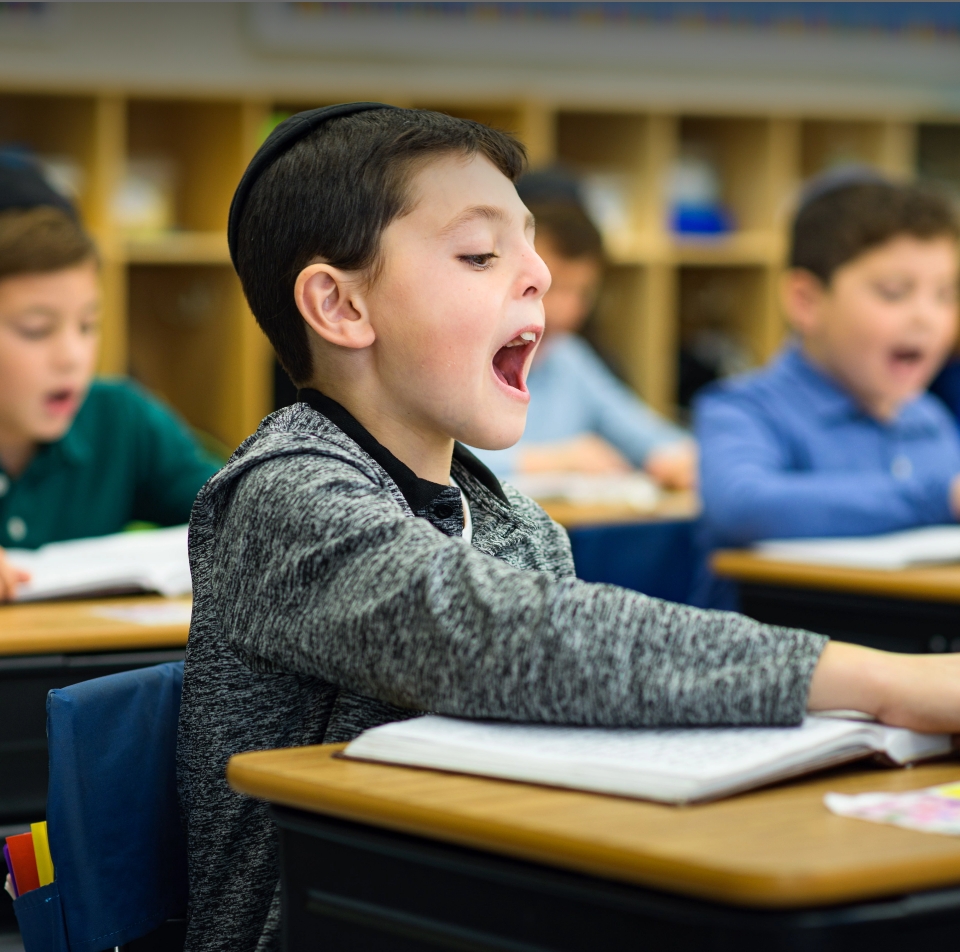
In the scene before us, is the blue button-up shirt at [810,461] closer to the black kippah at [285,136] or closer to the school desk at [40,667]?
the school desk at [40,667]

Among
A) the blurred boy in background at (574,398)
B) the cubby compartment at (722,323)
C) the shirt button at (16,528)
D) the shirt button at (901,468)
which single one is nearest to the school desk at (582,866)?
the shirt button at (16,528)

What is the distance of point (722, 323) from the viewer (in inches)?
242

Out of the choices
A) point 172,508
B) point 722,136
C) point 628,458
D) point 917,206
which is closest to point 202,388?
point 628,458

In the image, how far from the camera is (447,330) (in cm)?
110

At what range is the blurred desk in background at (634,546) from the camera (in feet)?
9.09

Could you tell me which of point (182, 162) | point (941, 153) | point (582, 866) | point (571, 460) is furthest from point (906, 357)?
point (941, 153)

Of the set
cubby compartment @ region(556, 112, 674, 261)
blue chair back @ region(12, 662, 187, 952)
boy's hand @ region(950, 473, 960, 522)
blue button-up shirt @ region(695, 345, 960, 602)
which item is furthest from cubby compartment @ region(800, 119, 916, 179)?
blue chair back @ region(12, 662, 187, 952)

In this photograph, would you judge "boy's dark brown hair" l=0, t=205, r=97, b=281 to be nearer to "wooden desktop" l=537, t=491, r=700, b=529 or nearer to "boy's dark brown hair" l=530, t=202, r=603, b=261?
"wooden desktop" l=537, t=491, r=700, b=529

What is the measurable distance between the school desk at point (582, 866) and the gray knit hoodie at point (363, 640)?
69mm

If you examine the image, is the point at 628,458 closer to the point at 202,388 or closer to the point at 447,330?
the point at 202,388

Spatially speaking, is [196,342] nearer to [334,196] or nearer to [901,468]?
[901,468]

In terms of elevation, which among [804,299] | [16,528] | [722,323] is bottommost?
[16,528]

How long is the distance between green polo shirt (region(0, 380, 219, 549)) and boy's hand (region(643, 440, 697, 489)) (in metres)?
1.41

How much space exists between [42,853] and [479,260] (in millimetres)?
564
